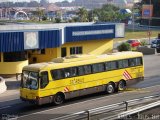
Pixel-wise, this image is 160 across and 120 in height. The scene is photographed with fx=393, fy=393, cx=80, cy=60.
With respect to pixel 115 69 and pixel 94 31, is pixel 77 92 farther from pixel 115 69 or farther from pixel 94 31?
pixel 94 31

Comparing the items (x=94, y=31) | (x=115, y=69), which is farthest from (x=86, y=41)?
(x=115, y=69)

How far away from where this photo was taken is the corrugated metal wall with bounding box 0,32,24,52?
3186cm

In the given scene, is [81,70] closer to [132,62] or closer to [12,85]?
[132,62]

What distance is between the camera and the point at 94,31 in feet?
134

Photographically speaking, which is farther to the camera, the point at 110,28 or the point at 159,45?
the point at 159,45

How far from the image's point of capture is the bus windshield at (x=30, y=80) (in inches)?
895

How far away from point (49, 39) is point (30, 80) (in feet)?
39.6

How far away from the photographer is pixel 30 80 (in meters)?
23.0

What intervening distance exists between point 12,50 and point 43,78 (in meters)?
10.3

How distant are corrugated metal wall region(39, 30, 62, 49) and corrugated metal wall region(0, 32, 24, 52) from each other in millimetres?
2143

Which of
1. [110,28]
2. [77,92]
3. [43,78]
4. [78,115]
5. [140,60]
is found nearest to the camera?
[78,115]

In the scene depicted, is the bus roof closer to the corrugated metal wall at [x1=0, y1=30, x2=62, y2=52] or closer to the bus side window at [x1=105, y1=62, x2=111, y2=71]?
the bus side window at [x1=105, y1=62, x2=111, y2=71]

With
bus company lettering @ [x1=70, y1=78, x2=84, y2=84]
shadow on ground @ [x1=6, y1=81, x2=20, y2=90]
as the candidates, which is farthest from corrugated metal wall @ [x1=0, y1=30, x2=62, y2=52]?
bus company lettering @ [x1=70, y1=78, x2=84, y2=84]

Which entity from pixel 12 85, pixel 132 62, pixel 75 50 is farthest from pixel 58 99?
pixel 75 50
